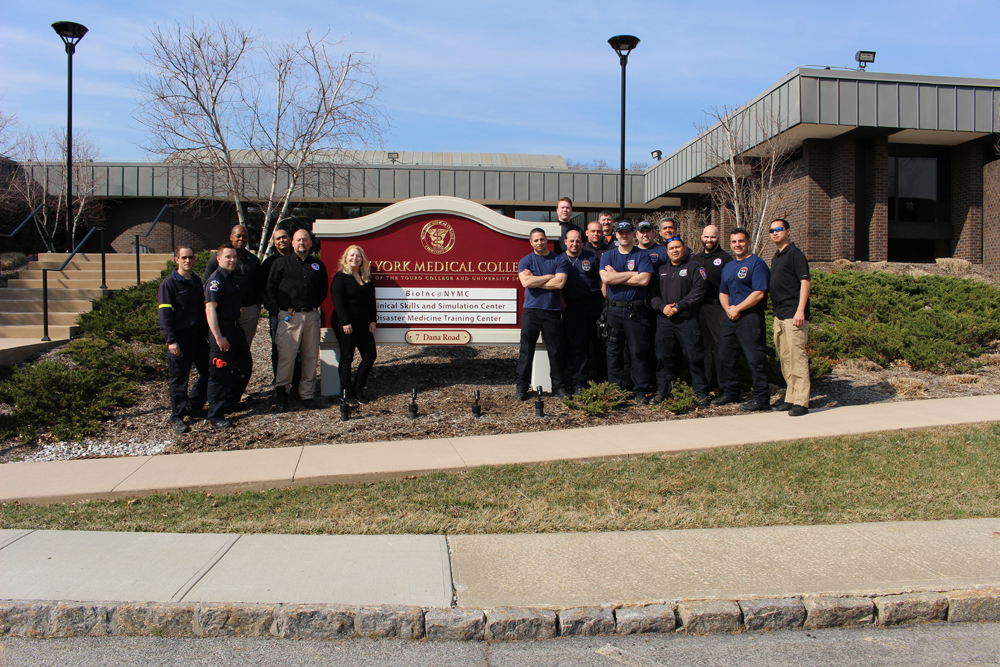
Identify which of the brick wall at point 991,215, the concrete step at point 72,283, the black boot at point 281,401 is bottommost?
the black boot at point 281,401

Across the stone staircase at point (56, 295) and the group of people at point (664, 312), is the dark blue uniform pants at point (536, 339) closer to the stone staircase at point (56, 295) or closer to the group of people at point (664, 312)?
the group of people at point (664, 312)

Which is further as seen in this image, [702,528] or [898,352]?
[898,352]

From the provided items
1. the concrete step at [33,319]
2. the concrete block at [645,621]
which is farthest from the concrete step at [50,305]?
→ the concrete block at [645,621]

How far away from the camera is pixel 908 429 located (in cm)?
657

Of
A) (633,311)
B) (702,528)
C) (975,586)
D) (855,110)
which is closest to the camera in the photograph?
(975,586)

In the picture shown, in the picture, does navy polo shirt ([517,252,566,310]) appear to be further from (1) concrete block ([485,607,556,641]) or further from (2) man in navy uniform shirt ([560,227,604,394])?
(1) concrete block ([485,607,556,641])

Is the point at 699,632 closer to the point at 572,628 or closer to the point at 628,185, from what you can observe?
the point at 572,628

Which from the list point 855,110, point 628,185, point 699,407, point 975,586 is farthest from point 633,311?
point 628,185

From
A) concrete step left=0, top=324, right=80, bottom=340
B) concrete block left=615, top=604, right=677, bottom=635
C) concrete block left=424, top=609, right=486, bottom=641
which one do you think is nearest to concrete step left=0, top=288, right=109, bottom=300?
concrete step left=0, top=324, right=80, bottom=340

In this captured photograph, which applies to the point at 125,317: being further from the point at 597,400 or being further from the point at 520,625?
the point at 520,625

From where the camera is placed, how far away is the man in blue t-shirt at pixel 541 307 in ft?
25.3

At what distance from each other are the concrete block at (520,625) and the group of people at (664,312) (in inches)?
188

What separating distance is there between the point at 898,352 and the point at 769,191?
985 cm

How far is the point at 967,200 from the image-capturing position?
20.5m
